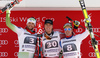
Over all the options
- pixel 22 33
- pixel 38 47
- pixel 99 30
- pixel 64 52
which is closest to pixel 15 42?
pixel 22 33

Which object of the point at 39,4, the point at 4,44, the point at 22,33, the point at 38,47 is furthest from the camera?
the point at 4,44

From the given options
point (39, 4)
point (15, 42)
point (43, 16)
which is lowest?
point (15, 42)

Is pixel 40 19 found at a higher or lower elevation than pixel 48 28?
higher

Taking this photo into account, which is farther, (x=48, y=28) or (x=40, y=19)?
(x=40, y=19)

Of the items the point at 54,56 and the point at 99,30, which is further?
the point at 99,30

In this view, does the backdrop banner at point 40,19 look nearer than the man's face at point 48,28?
No

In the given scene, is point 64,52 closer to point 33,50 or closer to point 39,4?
point 33,50

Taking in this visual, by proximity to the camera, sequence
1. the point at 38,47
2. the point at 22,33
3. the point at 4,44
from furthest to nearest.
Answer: the point at 4,44 → the point at 22,33 → the point at 38,47

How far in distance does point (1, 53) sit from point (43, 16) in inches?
60.6

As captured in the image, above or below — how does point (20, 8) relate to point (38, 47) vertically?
above

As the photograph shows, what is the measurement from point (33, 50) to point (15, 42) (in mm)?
985

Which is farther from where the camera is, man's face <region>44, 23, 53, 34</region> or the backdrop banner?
the backdrop banner

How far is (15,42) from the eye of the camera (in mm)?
4145

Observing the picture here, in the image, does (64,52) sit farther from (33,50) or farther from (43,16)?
(43,16)
